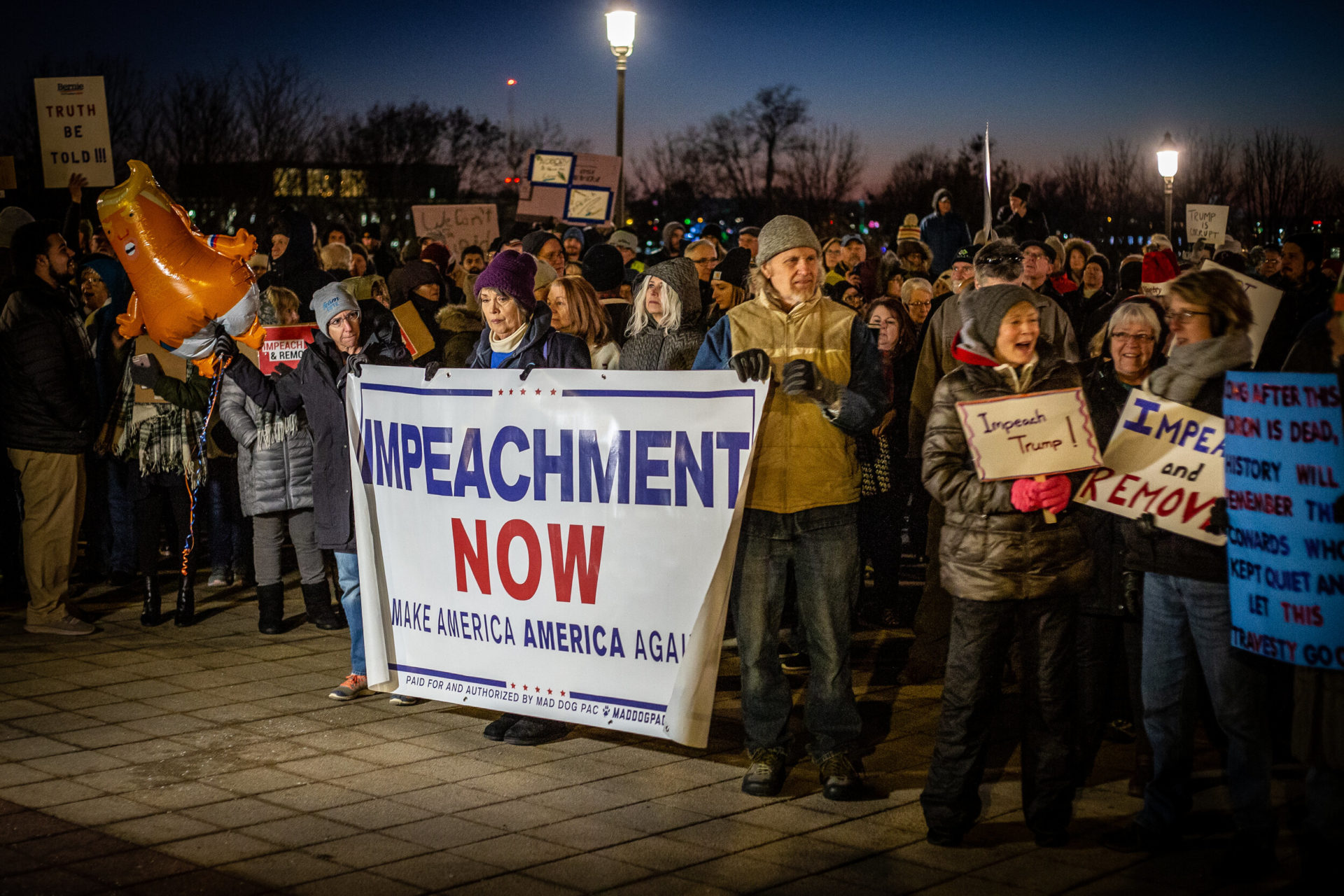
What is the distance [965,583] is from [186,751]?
360 centimetres

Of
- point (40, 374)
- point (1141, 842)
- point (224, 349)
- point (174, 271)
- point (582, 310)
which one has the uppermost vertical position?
point (174, 271)

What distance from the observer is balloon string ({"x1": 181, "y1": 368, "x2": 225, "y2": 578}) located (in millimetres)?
8627

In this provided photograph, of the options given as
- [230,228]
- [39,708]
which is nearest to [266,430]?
[39,708]

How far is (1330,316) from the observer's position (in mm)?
4680

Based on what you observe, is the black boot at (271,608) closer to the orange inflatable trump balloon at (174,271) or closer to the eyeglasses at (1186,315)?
the orange inflatable trump balloon at (174,271)

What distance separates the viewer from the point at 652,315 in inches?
271

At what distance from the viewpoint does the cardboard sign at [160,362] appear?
358 inches

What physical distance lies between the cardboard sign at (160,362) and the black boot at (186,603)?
128 centimetres

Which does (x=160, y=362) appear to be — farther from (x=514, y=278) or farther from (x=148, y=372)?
(x=514, y=278)

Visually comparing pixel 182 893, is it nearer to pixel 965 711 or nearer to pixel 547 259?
pixel 965 711

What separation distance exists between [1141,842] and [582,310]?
154 inches

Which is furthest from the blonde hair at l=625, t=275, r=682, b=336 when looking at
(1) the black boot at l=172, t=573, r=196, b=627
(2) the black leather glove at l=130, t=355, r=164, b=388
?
(2) the black leather glove at l=130, t=355, r=164, b=388

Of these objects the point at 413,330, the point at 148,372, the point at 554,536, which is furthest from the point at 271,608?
the point at 554,536

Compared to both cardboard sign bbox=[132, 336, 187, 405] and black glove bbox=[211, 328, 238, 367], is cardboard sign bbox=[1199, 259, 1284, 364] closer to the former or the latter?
black glove bbox=[211, 328, 238, 367]
